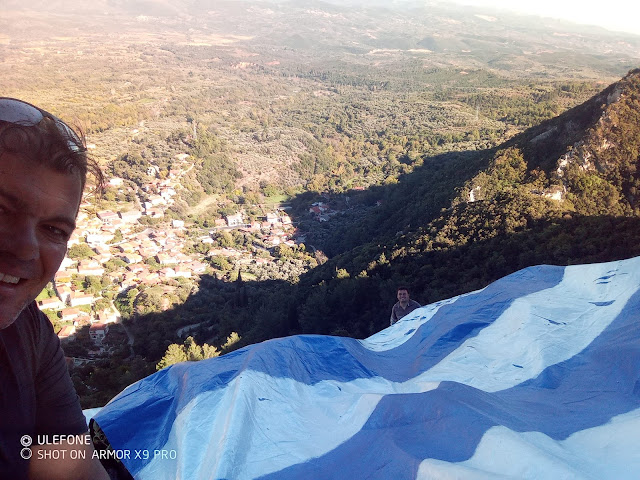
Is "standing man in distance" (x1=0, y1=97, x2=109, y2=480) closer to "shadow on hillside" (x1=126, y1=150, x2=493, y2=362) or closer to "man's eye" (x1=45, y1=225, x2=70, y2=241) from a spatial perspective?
"man's eye" (x1=45, y1=225, x2=70, y2=241)

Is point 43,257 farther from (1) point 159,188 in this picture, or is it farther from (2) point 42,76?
(2) point 42,76

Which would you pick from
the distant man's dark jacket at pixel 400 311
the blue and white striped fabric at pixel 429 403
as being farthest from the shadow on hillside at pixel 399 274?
the blue and white striped fabric at pixel 429 403

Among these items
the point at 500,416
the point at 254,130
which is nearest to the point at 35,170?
the point at 500,416

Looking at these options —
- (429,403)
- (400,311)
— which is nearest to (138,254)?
(400,311)

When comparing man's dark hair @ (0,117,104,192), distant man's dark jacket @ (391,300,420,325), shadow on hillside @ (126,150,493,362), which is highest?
man's dark hair @ (0,117,104,192)

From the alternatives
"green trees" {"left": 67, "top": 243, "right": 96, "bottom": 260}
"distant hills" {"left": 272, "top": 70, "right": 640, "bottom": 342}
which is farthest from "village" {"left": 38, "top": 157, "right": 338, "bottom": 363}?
"distant hills" {"left": 272, "top": 70, "right": 640, "bottom": 342}
